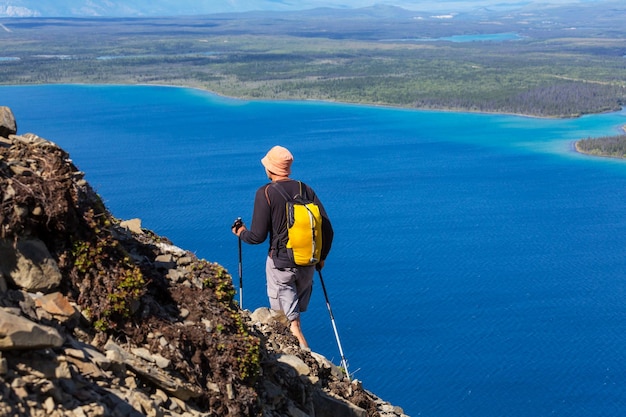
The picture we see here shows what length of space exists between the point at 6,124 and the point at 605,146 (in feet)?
164

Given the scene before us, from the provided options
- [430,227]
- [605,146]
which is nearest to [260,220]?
[430,227]

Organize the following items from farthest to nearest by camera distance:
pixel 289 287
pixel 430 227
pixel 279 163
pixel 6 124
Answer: pixel 430 227
pixel 289 287
pixel 279 163
pixel 6 124

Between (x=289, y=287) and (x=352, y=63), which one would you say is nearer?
(x=289, y=287)

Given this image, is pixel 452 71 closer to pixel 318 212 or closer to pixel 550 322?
pixel 550 322

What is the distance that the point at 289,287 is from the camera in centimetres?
522

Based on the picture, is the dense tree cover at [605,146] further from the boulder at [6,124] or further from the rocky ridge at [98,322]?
the boulder at [6,124]

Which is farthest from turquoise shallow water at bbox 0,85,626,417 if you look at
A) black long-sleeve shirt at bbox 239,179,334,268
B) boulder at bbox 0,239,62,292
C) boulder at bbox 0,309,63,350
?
boulder at bbox 0,309,63,350

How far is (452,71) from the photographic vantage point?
97.1 meters

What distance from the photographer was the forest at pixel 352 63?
7600 cm

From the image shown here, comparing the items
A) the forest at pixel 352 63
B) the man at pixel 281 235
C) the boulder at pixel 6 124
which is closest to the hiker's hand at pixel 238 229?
the man at pixel 281 235

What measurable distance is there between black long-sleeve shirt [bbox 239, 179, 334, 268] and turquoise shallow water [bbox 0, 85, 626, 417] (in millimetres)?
13153

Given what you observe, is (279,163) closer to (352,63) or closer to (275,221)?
(275,221)

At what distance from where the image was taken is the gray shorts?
17.0ft

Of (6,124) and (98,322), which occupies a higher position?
(6,124)
